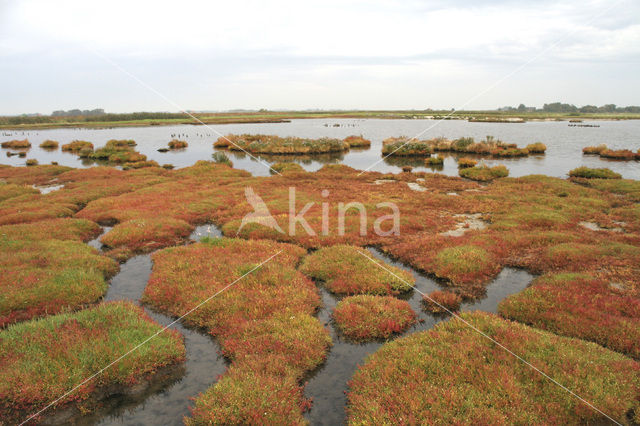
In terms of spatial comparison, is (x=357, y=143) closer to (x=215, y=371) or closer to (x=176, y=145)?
(x=176, y=145)

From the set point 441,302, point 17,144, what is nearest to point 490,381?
point 441,302

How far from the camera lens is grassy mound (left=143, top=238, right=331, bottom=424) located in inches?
324

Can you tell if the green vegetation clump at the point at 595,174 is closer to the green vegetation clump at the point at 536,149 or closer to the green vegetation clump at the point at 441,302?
the green vegetation clump at the point at 536,149

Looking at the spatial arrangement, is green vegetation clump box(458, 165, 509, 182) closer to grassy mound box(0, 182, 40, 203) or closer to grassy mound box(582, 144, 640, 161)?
grassy mound box(582, 144, 640, 161)

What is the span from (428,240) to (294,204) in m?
11.5

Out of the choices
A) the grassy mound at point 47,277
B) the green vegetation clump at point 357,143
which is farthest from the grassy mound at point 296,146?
the grassy mound at point 47,277

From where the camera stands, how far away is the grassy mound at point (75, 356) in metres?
8.47

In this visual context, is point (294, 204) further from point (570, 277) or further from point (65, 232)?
point (570, 277)

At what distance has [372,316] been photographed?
12.2 metres

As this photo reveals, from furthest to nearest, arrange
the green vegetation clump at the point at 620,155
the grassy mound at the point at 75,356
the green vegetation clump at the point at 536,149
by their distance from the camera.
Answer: the green vegetation clump at the point at 536,149 → the green vegetation clump at the point at 620,155 → the grassy mound at the point at 75,356

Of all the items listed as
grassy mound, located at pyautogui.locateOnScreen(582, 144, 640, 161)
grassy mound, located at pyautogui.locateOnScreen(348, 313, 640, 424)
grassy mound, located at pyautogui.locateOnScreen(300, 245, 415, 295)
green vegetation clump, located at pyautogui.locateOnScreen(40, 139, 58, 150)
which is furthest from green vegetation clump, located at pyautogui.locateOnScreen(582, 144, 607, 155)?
green vegetation clump, located at pyautogui.locateOnScreen(40, 139, 58, 150)

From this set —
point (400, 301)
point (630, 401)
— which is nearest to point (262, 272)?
point (400, 301)

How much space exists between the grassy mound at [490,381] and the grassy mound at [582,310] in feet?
3.33

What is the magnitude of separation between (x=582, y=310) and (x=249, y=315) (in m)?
11.3
